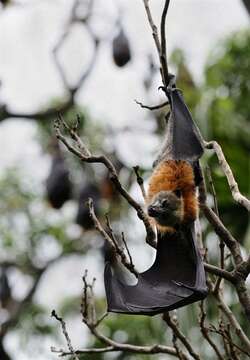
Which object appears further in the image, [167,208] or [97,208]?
[97,208]

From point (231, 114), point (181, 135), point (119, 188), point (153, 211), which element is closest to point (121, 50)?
point (231, 114)

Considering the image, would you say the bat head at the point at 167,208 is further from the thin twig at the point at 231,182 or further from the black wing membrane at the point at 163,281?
the thin twig at the point at 231,182

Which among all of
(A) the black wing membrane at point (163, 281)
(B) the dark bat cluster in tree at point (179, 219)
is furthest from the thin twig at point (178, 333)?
(A) the black wing membrane at point (163, 281)

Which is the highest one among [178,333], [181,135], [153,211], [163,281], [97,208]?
[181,135]

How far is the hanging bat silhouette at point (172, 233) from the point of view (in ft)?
10.8

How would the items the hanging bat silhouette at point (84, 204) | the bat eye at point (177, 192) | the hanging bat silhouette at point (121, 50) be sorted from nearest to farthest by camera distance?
the bat eye at point (177, 192) → the hanging bat silhouette at point (121, 50) → the hanging bat silhouette at point (84, 204)

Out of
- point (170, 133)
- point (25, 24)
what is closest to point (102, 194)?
point (170, 133)

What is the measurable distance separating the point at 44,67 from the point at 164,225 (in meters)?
17.7

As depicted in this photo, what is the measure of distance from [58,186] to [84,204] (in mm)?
536

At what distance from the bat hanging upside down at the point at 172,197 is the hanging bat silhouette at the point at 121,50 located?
6498mm

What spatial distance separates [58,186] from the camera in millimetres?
11148

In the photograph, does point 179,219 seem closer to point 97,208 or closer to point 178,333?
point 178,333

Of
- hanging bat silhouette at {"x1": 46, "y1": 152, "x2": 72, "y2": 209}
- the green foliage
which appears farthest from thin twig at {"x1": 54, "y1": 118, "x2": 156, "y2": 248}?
hanging bat silhouette at {"x1": 46, "y1": 152, "x2": 72, "y2": 209}

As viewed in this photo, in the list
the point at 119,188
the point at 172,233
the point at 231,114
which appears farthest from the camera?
the point at 231,114
